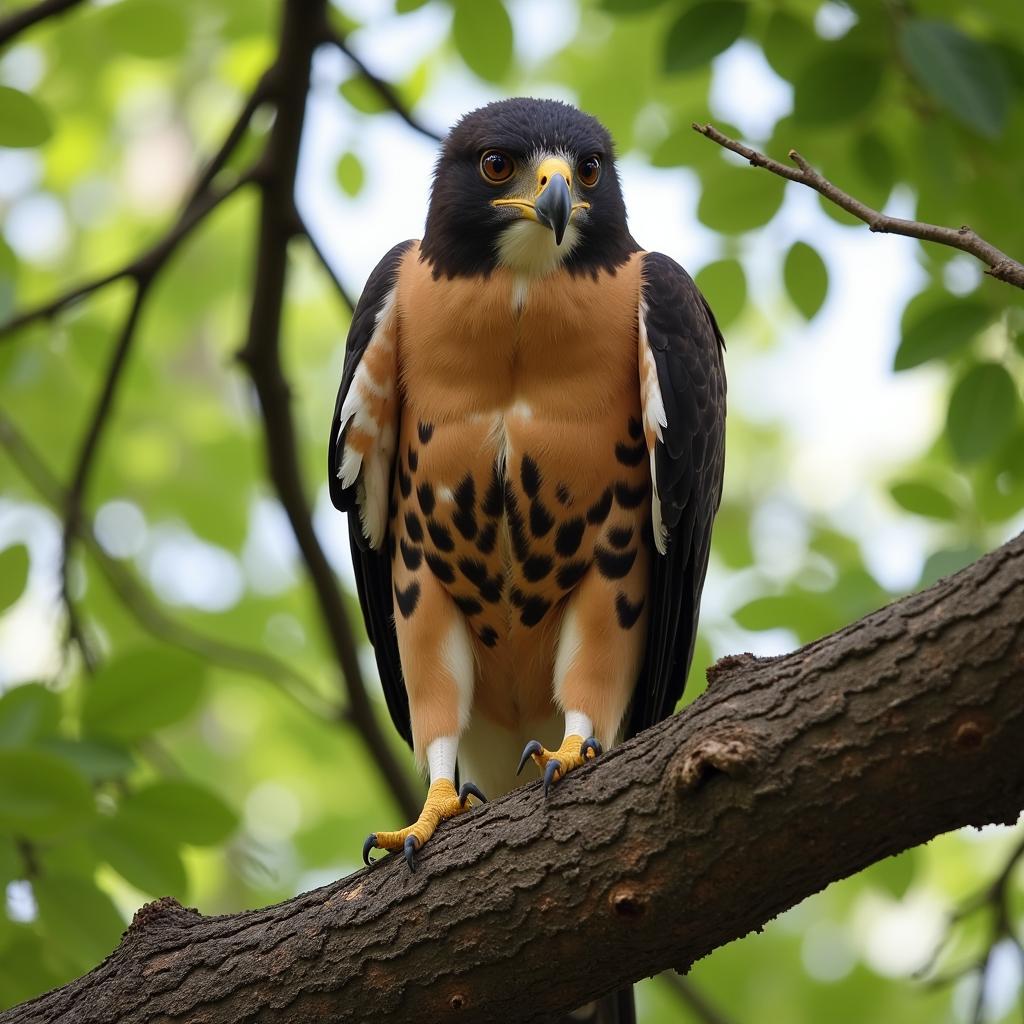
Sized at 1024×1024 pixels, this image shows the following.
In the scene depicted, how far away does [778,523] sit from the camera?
12.0 meters

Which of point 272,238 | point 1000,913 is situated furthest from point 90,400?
point 1000,913

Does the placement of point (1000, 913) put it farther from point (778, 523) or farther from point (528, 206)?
point (778, 523)

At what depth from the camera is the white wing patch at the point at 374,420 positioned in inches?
211

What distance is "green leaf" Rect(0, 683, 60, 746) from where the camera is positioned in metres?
4.89

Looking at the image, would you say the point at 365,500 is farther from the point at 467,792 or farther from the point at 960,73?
the point at 960,73

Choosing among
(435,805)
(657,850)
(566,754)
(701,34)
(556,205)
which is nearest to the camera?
(657,850)

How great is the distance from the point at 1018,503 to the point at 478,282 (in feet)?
8.79

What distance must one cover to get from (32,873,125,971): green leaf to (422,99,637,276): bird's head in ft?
8.74

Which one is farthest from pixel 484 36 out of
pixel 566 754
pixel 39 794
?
pixel 39 794

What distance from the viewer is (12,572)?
526cm

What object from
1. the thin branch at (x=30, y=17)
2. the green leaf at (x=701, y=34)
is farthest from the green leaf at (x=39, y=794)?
the green leaf at (x=701, y=34)

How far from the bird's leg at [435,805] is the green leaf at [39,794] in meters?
0.98

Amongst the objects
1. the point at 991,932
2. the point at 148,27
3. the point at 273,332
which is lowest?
the point at 991,932

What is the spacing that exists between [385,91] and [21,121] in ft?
6.30
